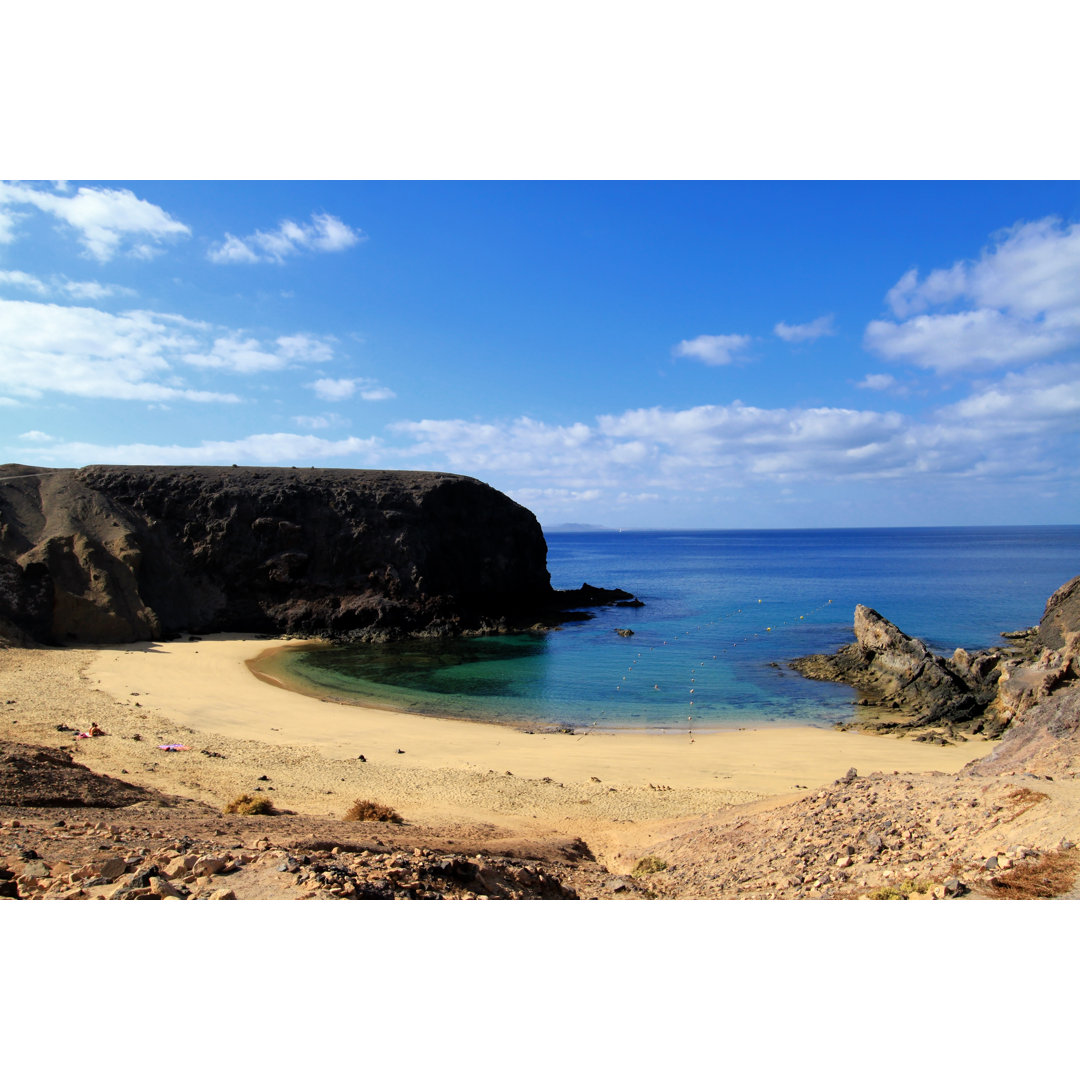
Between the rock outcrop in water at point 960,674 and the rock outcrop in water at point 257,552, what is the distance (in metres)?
24.2

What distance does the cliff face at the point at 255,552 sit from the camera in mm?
37250

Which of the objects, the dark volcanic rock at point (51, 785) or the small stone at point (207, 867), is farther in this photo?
the dark volcanic rock at point (51, 785)

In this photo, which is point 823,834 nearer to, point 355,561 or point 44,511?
point 355,561

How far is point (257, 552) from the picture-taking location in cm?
4541

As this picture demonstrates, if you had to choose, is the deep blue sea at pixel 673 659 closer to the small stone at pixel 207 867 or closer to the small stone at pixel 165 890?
the small stone at pixel 207 867

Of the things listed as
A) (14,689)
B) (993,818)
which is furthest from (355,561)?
(993,818)

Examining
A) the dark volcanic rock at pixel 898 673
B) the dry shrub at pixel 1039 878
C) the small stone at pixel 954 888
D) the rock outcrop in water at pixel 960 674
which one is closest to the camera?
the dry shrub at pixel 1039 878

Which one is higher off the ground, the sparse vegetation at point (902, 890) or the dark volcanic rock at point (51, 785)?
the sparse vegetation at point (902, 890)

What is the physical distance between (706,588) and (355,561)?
41.9 metres

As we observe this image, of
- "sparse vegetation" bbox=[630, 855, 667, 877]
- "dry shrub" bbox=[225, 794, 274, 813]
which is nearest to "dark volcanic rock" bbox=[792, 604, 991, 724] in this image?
"sparse vegetation" bbox=[630, 855, 667, 877]

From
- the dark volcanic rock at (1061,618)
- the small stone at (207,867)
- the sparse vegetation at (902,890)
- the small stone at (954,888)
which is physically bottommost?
the sparse vegetation at (902,890)

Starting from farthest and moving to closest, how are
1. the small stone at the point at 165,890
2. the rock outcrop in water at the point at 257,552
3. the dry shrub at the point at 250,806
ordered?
the rock outcrop in water at the point at 257,552 → the dry shrub at the point at 250,806 → the small stone at the point at 165,890

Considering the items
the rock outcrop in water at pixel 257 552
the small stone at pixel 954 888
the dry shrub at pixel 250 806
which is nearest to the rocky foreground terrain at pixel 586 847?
the small stone at pixel 954 888

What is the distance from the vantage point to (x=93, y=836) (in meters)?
8.30
